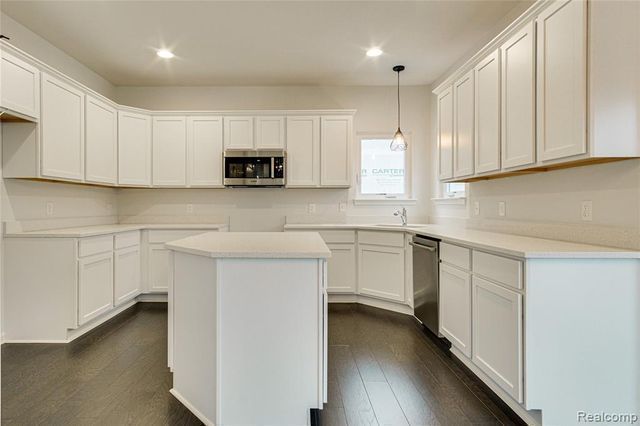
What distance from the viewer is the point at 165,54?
361cm

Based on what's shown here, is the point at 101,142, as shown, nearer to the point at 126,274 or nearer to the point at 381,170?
the point at 126,274

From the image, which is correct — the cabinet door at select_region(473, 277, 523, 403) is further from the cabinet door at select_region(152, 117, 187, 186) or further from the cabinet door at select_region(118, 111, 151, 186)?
the cabinet door at select_region(118, 111, 151, 186)

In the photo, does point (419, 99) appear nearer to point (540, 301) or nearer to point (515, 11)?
point (515, 11)

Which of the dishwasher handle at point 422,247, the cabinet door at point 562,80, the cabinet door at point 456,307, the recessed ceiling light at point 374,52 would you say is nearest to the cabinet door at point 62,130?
the recessed ceiling light at point 374,52

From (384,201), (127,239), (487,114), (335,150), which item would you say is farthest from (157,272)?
(487,114)

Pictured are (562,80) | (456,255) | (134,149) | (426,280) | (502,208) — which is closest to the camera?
(562,80)

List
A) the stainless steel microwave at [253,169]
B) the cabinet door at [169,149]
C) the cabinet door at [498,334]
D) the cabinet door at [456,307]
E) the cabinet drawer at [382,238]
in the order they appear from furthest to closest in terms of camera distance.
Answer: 1. the cabinet door at [169,149]
2. the stainless steel microwave at [253,169]
3. the cabinet drawer at [382,238]
4. the cabinet door at [456,307]
5. the cabinet door at [498,334]

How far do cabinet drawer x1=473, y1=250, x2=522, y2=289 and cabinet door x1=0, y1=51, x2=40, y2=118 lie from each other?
3554mm

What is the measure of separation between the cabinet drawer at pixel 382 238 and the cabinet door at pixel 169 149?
8.06 ft

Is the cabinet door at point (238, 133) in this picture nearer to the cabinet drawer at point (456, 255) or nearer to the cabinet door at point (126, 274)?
the cabinet door at point (126, 274)

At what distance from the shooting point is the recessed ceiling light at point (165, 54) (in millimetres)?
3539

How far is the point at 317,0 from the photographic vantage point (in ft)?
8.80

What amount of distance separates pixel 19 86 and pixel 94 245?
141cm

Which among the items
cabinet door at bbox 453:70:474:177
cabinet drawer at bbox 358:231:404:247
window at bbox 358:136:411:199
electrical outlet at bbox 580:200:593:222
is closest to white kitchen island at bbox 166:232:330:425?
electrical outlet at bbox 580:200:593:222
